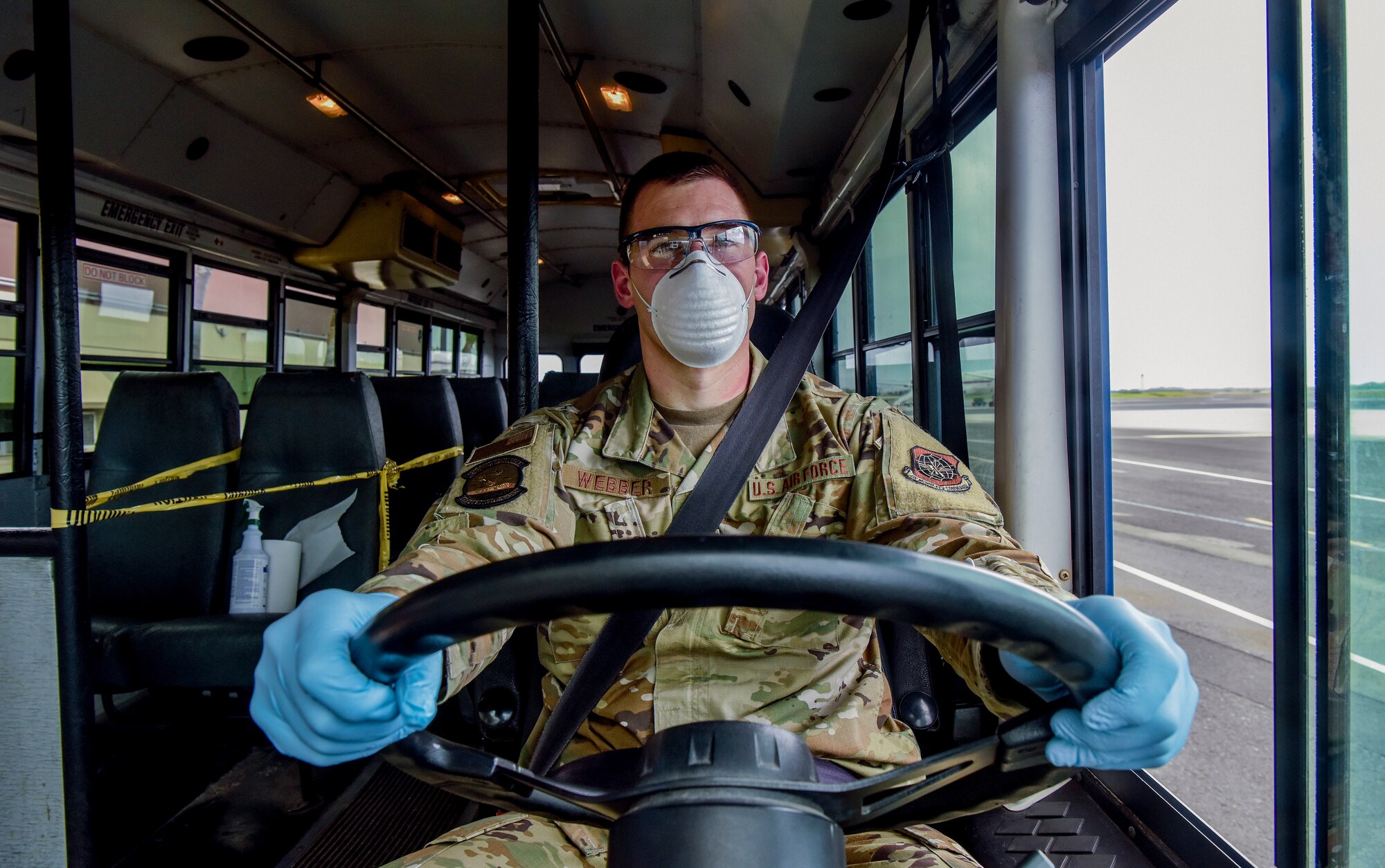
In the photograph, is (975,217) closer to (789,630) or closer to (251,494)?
(789,630)

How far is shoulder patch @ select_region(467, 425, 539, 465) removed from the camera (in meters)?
1.36

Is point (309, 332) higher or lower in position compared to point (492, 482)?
higher

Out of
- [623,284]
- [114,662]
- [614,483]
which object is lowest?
[114,662]

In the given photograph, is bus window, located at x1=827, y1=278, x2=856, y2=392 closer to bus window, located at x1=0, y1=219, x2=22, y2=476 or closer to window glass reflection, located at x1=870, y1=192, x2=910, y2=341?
window glass reflection, located at x1=870, y1=192, x2=910, y2=341

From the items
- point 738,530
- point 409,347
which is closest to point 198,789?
point 738,530

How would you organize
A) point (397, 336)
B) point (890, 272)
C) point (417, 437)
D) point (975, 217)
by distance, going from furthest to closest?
point (397, 336) < point (890, 272) < point (417, 437) < point (975, 217)

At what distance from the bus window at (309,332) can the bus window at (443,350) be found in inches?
89.5

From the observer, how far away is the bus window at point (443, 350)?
29.9 ft

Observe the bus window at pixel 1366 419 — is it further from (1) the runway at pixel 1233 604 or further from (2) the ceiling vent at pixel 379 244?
(2) the ceiling vent at pixel 379 244

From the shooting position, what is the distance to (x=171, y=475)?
2.58 metres

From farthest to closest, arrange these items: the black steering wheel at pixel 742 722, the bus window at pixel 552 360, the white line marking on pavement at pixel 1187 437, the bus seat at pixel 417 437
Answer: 1. the white line marking on pavement at pixel 1187 437
2. the bus window at pixel 552 360
3. the bus seat at pixel 417 437
4. the black steering wheel at pixel 742 722

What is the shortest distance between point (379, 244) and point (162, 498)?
3653mm

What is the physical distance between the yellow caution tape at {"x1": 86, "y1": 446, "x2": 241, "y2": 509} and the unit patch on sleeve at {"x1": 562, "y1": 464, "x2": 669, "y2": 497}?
1898 mm

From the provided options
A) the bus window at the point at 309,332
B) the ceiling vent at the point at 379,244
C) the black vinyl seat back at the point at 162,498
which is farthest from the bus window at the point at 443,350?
the black vinyl seat back at the point at 162,498
